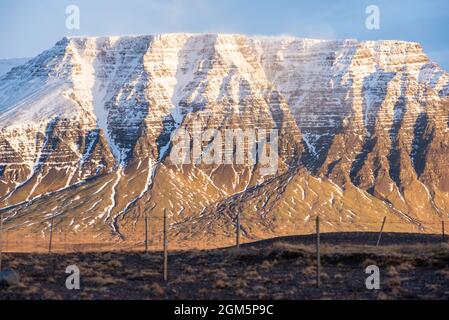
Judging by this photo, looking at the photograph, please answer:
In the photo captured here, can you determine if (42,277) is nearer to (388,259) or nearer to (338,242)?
(388,259)

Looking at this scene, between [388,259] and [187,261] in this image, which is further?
[187,261]
